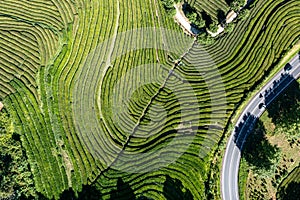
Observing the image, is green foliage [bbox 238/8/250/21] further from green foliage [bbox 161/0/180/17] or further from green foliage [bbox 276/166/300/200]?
green foliage [bbox 276/166/300/200]

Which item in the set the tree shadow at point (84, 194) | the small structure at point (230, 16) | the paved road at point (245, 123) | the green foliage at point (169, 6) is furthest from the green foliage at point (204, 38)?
the tree shadow at point (84, 194)

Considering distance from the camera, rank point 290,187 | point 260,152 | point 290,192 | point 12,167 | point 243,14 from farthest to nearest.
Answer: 1. point 243,14
2. point 290,187
3. point 290,192
4. point 260,152
5. point 12,167

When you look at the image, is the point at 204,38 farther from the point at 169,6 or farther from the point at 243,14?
the point at 169,6

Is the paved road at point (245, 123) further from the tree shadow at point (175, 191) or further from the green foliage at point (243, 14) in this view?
the green foliage at point (243, 14)

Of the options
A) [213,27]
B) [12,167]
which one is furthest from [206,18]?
[12,167]

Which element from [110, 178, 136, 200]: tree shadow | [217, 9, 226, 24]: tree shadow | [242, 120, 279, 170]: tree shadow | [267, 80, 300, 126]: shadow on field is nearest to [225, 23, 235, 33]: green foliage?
[217, 9, 226, 24]: tree shadow

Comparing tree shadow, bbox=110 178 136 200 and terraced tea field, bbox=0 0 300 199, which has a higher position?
terraced tea field, bbox=0 0 300 199
